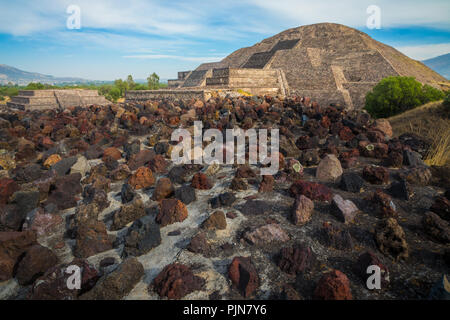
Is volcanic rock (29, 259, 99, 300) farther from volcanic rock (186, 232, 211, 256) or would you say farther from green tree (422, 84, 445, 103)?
green tree (422, 84, 445, 103)

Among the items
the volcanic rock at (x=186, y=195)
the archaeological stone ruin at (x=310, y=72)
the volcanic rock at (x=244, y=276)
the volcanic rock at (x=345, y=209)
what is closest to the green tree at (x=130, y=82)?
the archaeological stone ruin at (x=310, y=72)

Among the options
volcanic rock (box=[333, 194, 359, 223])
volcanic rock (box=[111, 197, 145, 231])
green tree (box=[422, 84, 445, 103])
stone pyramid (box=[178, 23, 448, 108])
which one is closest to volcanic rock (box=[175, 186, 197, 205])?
volcanic rock (box=[111, 197, 145, 231])

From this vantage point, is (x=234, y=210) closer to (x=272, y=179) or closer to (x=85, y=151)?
(x=272, y=179)

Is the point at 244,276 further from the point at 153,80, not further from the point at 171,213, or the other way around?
the point at 153,80

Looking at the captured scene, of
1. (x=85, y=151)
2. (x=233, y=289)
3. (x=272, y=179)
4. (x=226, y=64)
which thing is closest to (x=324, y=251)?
(x=233, y=289)

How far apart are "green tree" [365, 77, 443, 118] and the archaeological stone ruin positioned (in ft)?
29.0

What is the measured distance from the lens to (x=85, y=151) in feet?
25.2

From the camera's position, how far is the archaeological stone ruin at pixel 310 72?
85.8 feet

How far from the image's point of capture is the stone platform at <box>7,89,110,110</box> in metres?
19.0

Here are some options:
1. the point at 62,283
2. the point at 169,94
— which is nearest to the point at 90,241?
the point at 62,283

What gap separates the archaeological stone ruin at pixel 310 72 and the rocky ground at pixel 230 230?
A: 15284 mm

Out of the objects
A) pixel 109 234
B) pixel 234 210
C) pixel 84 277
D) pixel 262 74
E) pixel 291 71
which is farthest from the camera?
pixel 291 71

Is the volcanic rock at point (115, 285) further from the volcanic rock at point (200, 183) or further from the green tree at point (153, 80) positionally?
the green tree at point (153, 80)
